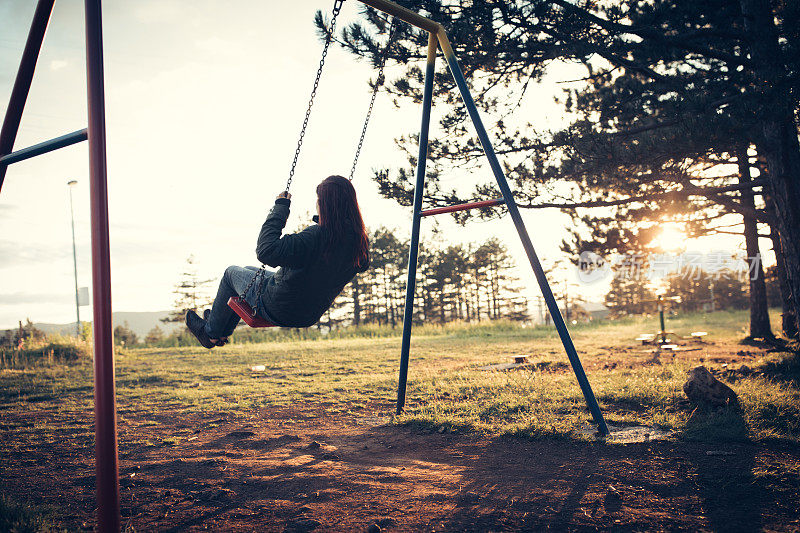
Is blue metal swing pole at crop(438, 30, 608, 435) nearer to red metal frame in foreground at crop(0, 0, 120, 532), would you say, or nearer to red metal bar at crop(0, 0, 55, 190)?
red metal frame in foreground at crop(0, 0, 120, 532)

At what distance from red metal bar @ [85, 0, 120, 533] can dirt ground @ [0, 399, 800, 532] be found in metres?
0.37

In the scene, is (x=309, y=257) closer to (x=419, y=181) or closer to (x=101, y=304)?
(x=101, y=304)

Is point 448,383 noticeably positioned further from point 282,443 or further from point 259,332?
point 259,332

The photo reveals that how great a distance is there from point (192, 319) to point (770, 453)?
4.24 meters

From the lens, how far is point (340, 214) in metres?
3.48

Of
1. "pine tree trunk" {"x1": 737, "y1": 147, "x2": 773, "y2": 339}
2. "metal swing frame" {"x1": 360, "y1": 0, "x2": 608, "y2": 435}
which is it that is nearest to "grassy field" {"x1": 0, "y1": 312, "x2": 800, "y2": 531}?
"metal swing frame" {"x1": 360, "y1": 0, "x2": 608, "y2": 435}

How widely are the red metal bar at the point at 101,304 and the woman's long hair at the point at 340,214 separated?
139cm

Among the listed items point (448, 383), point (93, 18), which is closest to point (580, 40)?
point (448, 383)

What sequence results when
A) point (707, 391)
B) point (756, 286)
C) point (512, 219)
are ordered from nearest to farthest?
point (512, 219) → point (707, 391) → point (756, 286)

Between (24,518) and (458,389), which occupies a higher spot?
(24,518)

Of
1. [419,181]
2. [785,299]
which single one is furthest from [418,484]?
[785,299]

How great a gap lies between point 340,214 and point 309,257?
370mm

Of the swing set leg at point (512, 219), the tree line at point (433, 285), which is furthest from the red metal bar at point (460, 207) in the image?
the tree line at point (433, 285)

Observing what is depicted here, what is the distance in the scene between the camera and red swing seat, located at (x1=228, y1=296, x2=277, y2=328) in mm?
3543
